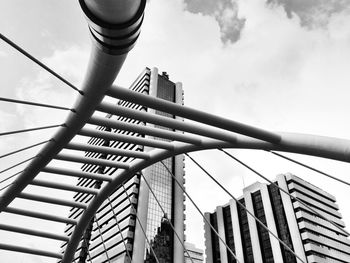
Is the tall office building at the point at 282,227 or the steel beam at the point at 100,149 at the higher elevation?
the tall office building at the point at 282,227

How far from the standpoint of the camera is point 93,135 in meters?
11.0

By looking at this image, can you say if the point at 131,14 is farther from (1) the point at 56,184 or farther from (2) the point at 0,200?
(2) the point at 0,200

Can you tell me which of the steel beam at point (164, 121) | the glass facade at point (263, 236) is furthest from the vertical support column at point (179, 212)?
the steel beam at point (164, 121)

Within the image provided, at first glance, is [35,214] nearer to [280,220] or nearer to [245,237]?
[280,220]

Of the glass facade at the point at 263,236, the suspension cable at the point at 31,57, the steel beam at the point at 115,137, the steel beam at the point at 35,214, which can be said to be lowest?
the suspension cable at the point at 31,57

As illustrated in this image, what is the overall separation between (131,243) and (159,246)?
7843mm

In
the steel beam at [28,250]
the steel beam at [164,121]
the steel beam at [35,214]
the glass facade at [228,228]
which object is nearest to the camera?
the steel beam at [164,121]

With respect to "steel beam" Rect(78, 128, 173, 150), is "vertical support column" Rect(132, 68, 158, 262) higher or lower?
higher

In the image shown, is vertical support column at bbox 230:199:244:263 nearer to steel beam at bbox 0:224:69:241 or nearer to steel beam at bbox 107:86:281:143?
steel beam at bbox 0:224:69:241

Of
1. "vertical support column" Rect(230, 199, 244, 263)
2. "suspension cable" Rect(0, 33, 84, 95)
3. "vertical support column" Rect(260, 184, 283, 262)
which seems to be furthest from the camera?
"vertical support column" Rect(230, 199, 244, 263)

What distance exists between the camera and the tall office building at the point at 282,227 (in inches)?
3307

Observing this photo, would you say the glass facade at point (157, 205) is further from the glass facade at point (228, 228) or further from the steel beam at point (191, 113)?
the steel beam at point (191, 113)

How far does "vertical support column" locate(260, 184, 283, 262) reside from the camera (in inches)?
3253

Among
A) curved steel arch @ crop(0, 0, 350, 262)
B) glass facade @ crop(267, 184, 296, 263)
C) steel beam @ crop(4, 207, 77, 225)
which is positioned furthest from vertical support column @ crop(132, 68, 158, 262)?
curved steel arch @ crop(0, 0, 350, 262)
